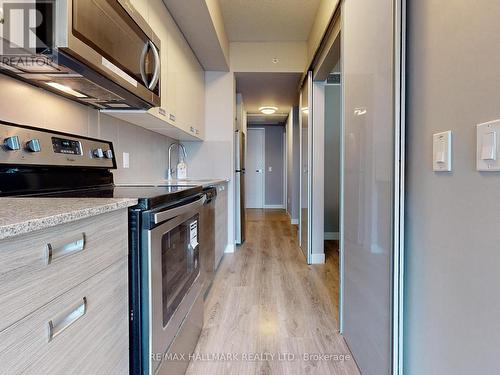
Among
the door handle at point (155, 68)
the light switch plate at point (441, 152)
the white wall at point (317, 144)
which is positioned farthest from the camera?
the white wall at point (317, 144)

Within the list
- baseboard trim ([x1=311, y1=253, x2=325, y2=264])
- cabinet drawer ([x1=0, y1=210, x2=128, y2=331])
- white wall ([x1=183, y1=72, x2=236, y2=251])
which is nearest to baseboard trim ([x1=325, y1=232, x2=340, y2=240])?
baseboard trim ([x1=311, y1=253, x2=325, y2=264])

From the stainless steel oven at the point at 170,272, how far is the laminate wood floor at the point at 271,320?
0.21m

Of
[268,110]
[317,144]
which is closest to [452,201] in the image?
[317,144]

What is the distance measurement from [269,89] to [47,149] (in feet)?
11.6

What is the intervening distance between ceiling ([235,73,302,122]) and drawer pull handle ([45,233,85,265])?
3337mm

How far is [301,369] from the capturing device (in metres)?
1.49

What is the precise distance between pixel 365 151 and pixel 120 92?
1155 mm

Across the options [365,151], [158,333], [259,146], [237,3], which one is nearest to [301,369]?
[158,333]

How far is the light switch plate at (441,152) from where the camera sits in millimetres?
829

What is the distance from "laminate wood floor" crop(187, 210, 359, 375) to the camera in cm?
153

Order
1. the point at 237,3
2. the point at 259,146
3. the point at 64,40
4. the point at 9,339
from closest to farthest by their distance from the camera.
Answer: the point at 9,339 → the point at 64,40 → the point at 237,3 → the point at 259,146

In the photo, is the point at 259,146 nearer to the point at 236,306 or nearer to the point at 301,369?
the point at 236,306

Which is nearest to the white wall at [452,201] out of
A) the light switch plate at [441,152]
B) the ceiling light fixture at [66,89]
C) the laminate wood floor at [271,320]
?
the light switch plate at [441,152]

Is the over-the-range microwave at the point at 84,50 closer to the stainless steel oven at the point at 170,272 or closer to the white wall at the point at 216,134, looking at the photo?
the stainless steel oven at the point at 170,272
